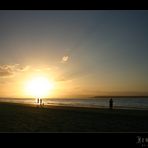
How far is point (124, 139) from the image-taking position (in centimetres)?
269
